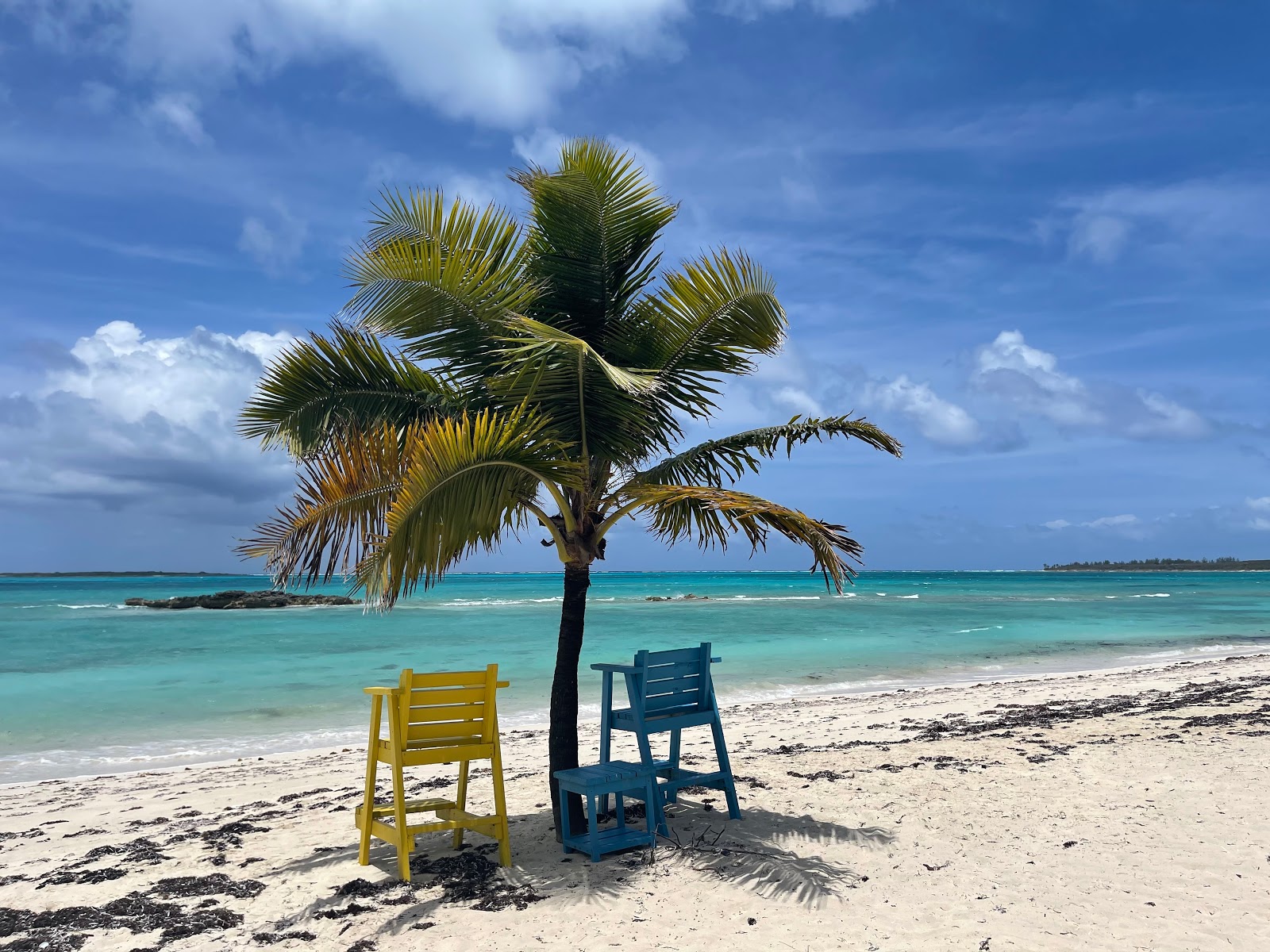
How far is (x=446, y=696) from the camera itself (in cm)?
554

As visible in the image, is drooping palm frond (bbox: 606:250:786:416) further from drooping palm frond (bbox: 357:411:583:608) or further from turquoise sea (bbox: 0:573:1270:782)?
turquoise sea (bbox: 0:573:1270:782)

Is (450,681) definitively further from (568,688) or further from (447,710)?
(568,688)

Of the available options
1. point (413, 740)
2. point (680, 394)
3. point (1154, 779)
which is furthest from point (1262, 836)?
point (413, 740)

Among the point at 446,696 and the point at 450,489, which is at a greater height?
the point at 450,489

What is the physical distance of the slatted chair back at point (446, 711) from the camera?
5340 mm

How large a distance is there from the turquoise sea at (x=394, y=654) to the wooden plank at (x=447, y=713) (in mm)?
7546

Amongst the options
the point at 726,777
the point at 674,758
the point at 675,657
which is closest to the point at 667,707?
the point at 675,657

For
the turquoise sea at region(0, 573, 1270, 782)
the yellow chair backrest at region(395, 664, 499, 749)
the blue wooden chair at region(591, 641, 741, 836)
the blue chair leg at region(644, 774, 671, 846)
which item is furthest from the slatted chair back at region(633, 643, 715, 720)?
the turquoise sea at region(0, 573, 1270, 782)

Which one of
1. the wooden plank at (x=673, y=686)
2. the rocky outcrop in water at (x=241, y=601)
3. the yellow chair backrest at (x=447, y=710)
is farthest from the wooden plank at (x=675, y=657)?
the rocky outcrop in water at (x=241, y=601)

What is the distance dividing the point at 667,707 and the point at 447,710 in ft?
5.08

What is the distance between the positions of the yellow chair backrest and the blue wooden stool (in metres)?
0.64

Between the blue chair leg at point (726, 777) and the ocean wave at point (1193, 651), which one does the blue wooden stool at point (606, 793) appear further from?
the ocean wave at point (1193, 651)

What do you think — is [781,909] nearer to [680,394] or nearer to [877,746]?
[680,394]

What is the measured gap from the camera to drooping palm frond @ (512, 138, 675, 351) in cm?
626
